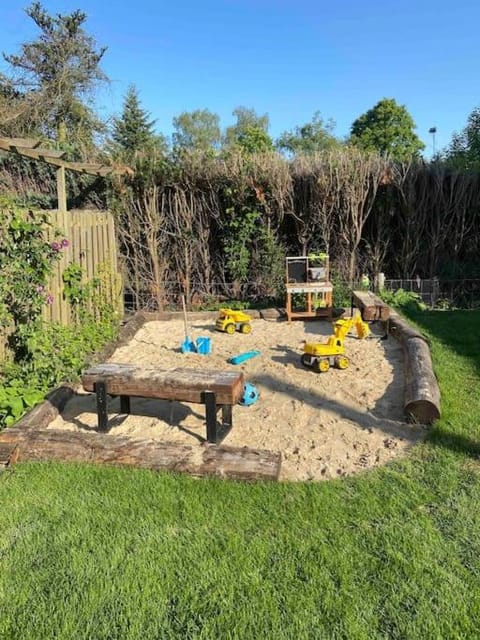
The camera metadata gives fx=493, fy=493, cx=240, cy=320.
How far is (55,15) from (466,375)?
21697mm

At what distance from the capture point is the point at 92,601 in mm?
2217

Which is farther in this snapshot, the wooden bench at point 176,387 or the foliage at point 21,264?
the foliage at point 21,264

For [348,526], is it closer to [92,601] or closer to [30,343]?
[92,601]

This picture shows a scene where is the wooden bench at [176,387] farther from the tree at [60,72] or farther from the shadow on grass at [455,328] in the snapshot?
the tree at [60,72]

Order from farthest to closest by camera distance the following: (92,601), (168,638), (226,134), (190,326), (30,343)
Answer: (226,134) < (190,326) < (30,343) < (92,601) < (168,638)

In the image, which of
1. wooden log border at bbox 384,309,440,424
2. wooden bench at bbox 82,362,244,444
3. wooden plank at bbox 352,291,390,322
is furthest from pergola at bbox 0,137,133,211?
wooden log border at bbox 384,309,440,424

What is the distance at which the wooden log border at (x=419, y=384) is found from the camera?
13.3ft

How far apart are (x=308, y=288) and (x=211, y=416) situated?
4623 millimetres

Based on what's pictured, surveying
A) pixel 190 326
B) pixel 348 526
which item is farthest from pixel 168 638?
pixel 190 326

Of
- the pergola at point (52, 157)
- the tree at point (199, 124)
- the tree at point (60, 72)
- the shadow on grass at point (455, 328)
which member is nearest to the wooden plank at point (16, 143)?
the pergola at point (52, 157)

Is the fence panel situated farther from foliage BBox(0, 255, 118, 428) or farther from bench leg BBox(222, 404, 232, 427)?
bench leg BBox(222, 404, 232, 427)

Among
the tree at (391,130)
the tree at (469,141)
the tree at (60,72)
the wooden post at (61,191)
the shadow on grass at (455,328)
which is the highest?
the tree at (391,130)

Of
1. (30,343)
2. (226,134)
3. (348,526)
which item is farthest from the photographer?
(226,134)

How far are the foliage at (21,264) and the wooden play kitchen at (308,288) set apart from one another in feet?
13.1
